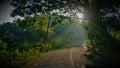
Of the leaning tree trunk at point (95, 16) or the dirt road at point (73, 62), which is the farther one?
the leaning tree trunk at point (95, 16)

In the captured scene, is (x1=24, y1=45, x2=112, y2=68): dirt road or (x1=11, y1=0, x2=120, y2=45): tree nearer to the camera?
(x1=24, y1=45, x2=112, y2=68): dirt road

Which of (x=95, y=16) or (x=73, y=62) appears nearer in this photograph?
(x=73, y=62)

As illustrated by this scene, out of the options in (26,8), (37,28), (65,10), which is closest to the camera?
(26,8)

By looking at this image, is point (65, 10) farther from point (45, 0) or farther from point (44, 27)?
point (44, 27)

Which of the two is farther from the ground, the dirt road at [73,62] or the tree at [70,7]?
the tree at [70,7]

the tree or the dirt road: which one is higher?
the tree

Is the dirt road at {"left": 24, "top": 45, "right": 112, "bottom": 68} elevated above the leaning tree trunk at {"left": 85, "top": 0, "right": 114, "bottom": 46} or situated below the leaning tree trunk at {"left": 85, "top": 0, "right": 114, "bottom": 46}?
below

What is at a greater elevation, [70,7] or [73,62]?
[70,7]

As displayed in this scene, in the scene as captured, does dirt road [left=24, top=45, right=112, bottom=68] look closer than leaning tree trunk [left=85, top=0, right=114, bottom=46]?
Yes

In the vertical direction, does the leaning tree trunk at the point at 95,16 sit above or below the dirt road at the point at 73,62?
above

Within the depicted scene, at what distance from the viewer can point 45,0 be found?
2367 cm

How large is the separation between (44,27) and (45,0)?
29.6 metres

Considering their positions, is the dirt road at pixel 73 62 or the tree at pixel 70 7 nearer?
the dirt road at pixel 73 62

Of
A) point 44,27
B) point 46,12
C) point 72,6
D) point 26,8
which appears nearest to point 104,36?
point 72,6
